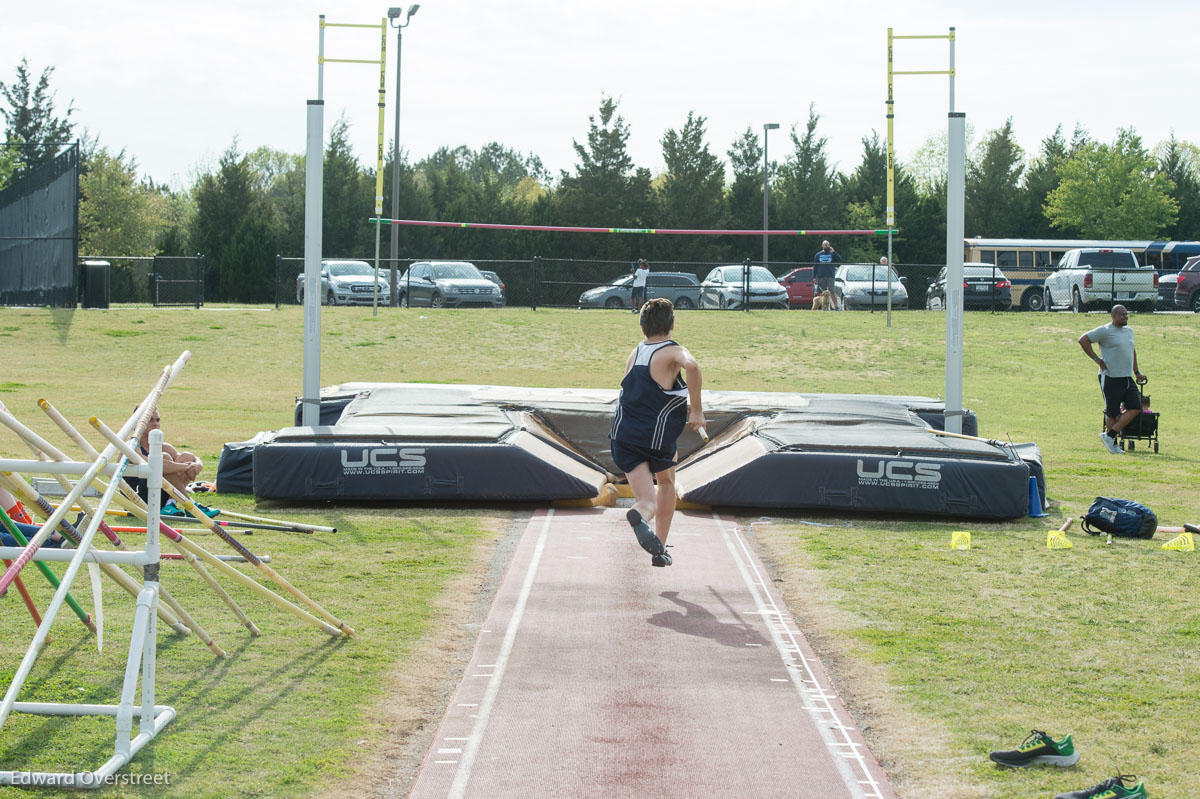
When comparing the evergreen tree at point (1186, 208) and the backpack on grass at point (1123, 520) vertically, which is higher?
the evergreen tree at point (1186, 208)

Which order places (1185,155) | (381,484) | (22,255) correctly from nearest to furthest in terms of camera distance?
(381,484)
(22,255)
(1185,155)

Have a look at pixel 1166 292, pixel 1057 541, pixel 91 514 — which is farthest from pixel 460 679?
pixel 1166 292

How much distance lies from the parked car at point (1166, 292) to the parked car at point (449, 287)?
20.5 meters

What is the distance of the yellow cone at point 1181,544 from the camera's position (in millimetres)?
9492

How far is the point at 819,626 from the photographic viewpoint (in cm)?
720

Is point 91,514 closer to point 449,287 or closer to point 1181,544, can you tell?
point 1181,544

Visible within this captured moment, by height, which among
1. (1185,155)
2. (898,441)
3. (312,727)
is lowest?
(312,727)

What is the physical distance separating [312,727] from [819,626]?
3.20 m

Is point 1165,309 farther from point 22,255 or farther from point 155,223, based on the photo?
point 155,223

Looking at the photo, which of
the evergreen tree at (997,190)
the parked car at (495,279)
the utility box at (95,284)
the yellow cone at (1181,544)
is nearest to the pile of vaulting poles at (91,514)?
the yellow cone at (1181,544)

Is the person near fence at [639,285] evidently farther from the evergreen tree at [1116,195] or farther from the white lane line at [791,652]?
the evergreen tree at [1116,195]

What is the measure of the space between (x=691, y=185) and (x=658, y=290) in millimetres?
26109

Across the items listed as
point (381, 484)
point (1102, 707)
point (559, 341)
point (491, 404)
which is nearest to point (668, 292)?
point (559, 341)

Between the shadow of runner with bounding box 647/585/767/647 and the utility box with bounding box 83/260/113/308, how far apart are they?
83.4 feet
